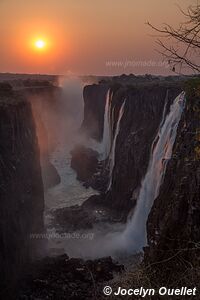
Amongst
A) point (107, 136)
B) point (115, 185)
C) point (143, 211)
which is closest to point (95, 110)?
point (107, 136)

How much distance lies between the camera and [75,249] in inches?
1062

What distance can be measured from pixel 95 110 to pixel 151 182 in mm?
33373

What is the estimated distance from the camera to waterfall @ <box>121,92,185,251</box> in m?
26.8

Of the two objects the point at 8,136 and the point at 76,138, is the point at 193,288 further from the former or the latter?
the point at 76,138

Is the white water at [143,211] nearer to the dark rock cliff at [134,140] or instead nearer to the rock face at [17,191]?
the dark rock cliff at [134,140]

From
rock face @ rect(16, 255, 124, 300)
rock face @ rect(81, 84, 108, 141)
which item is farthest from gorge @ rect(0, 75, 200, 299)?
Answer: rock face @ rect(81, 84, 108, 141)

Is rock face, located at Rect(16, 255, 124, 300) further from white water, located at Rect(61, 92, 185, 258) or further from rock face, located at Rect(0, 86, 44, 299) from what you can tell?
white water, located at Rect(61, 92, 185, 258)

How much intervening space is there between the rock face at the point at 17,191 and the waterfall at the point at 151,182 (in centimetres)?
620

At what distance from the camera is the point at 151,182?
29.1 meters

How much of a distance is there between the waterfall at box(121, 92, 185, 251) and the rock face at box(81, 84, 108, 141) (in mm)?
25845

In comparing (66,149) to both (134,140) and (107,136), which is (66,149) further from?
(134,140)

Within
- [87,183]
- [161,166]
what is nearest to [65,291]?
[161,166]

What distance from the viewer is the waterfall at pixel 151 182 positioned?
26.8m

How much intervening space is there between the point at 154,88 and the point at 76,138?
79.0 feet
